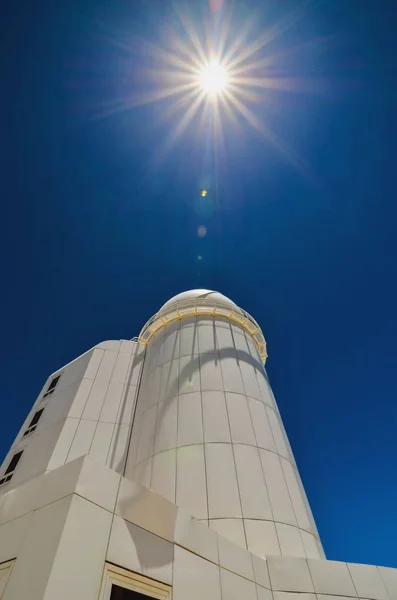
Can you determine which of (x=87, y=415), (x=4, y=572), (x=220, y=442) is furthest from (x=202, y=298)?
(x=4, y=572)

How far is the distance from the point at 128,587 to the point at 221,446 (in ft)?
21.0

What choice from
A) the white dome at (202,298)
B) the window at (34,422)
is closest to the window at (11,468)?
the window at (34,422)

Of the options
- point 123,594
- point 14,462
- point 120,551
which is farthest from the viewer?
point 14,462

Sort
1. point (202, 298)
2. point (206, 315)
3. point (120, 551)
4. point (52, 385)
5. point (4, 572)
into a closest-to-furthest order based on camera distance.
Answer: point (4, 572)
point (120, 551)
point (206, 315)
point (202, 298)
point (52, 385)

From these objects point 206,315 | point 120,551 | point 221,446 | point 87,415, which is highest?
point 206,315

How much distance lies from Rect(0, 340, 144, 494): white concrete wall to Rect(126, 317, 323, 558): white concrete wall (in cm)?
167

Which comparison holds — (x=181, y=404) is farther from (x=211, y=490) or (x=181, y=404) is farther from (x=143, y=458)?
(x=211, y=490)

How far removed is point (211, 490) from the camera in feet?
33.7

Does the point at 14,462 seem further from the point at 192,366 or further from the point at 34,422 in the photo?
the point at 192,366

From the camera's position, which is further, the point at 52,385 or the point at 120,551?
the point at 52,385

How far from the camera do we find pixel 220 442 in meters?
11.6

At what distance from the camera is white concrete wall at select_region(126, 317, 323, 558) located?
994 centimetres

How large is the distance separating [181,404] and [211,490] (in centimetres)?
359

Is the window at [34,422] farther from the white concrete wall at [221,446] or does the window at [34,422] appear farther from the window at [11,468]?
the white concrete wall at [221,446]
